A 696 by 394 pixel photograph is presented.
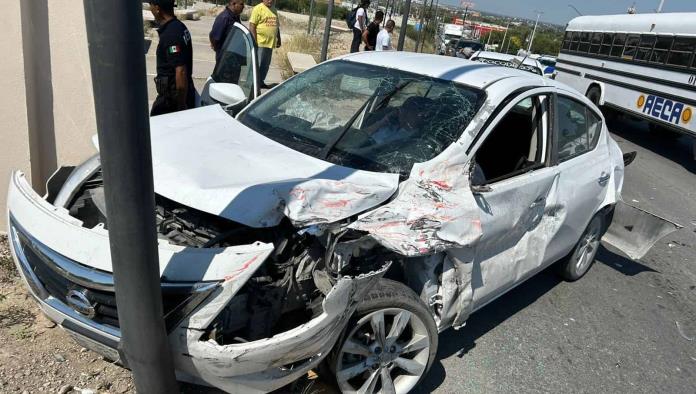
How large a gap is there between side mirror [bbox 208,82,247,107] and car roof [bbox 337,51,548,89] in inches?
33.6

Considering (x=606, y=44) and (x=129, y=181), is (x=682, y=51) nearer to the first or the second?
(x=606, y=44)

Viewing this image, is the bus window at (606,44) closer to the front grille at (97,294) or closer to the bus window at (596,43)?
the bus window at (596,43)

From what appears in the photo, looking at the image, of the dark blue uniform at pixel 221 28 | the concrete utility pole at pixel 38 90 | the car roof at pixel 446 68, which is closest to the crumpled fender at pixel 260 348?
the car roof at pixel 446 68

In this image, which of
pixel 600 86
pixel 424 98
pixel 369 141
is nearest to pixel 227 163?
pixel 369 141

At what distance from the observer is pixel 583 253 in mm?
4652

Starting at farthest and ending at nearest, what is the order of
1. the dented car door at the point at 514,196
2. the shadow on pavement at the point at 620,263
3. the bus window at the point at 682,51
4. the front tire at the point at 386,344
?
the bus window at the point at 682,51 → the shadow on pavement at the point at 620,263 → the dented car door at the point at 514,196 → the front tire at the point at 386,344

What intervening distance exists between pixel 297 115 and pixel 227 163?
90 cm

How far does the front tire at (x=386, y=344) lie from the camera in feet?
8.54

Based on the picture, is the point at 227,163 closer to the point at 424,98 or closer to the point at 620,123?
the point at 424,98

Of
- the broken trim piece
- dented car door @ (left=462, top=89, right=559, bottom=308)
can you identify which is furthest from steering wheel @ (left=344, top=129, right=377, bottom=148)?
the broken trim piece

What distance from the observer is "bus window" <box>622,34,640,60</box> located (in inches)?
486

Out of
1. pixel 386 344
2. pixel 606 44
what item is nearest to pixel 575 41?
pixel 606 44

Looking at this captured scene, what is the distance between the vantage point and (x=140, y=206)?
1.97 m

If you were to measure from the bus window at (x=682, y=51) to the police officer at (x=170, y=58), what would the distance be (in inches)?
383
